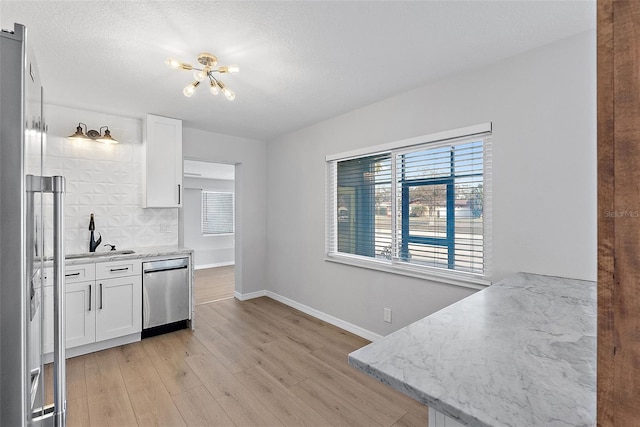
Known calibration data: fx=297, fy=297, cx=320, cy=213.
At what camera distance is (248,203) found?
15.5 feet

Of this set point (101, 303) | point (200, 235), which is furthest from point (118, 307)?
point (200, 235)

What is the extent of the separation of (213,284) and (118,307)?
2646 millimetres

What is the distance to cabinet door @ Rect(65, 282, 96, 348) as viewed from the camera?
9.18 feet

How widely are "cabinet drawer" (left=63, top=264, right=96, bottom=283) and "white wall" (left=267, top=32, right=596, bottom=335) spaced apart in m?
2.64

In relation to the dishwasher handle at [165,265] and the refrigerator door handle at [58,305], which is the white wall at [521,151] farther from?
the refrigerator door handle at [58,305]

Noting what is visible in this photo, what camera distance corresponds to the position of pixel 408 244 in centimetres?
294

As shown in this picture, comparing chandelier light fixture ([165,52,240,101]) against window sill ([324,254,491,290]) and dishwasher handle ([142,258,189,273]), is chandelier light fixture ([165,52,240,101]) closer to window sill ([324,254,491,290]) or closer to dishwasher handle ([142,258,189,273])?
dishwasher handle ([142,258,189,273])

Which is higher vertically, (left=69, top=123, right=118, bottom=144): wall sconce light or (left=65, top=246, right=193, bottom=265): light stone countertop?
(left=69, top=123, right=118, bottom=144): wall sconce light

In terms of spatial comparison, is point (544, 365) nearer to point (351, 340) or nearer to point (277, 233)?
point (351, 340)

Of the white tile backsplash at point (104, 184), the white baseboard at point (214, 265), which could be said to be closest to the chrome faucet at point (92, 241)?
the white tile backsplash at point (104, 184)

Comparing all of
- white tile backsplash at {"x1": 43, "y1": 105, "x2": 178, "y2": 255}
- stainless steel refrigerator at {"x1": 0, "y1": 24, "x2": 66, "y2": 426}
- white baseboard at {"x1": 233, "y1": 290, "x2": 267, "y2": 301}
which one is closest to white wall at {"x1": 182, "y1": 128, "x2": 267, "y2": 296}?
white baseboard at {"x1": 233, "y1": 290, "x2": 267, "y2": 301}

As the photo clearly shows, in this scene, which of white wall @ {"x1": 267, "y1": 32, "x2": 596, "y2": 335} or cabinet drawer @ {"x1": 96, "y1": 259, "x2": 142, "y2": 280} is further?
cabinet drawer @ {"x1": 96, "y1": 259, "x2": 142, "y2": 280}

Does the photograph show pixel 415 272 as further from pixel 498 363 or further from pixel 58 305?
pixel 58 305

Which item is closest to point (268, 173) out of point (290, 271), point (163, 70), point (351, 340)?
point (290, 271)
